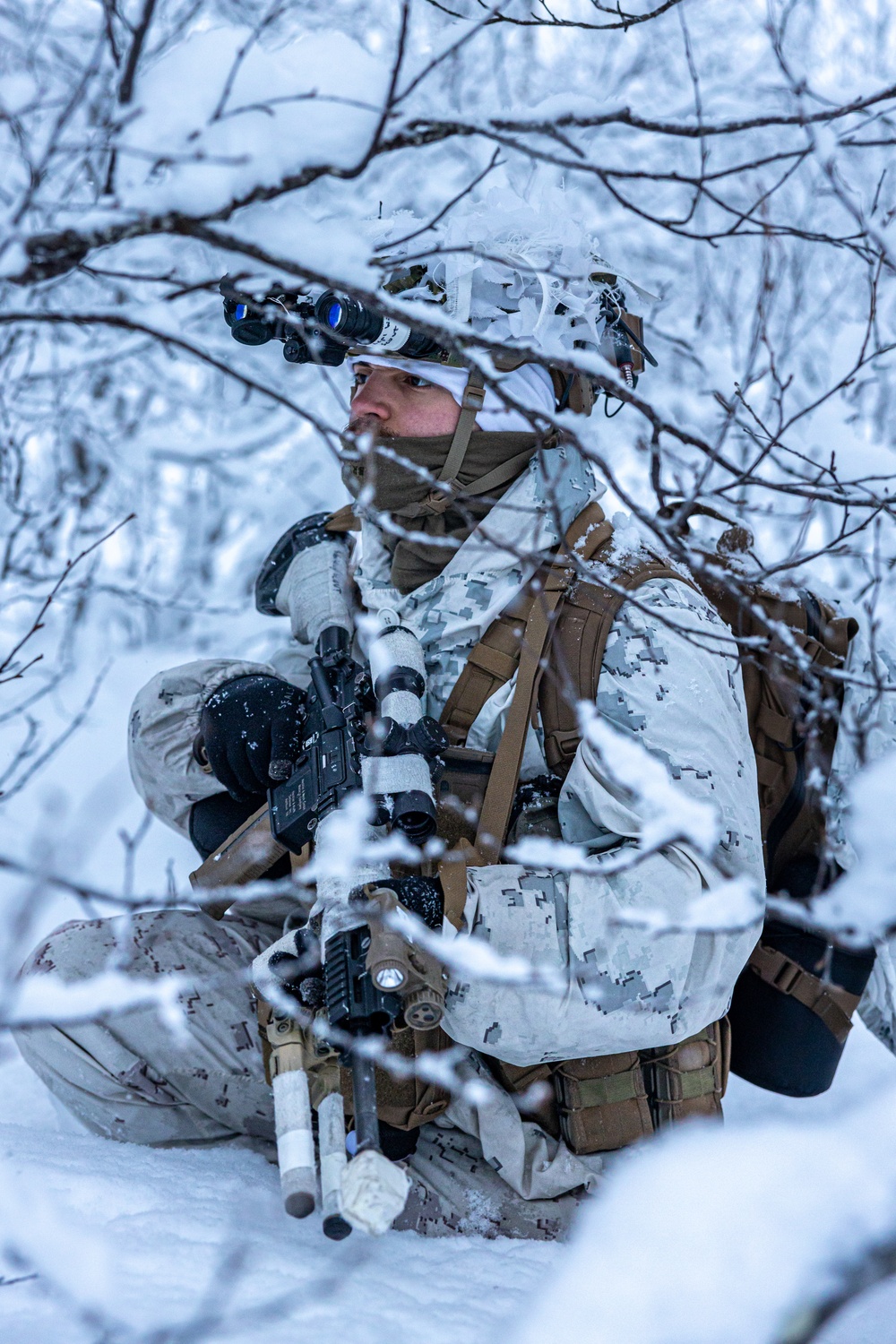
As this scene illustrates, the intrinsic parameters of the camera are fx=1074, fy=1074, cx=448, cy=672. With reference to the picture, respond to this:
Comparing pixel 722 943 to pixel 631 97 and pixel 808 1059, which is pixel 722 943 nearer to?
pixel 808 1059

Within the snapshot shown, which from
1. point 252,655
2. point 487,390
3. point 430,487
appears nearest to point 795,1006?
point 430,487

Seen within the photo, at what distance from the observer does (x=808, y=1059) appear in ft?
6.83

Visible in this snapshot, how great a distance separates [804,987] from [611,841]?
557 millimetres

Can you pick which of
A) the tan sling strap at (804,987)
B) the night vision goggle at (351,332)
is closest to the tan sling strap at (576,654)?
the night vision goggle at (351,332)

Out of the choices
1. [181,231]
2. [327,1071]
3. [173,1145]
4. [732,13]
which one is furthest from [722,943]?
[732,13]

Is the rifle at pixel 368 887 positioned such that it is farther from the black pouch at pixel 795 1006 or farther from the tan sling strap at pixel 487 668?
the black pouch at pixel 795 1006

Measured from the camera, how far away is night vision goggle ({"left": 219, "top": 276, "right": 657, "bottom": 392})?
1.63 meters

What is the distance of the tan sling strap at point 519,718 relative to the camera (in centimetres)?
186

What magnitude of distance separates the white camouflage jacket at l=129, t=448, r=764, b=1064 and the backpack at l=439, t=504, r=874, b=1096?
0.14ft

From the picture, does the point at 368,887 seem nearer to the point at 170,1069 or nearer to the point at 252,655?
the point at 170,1069

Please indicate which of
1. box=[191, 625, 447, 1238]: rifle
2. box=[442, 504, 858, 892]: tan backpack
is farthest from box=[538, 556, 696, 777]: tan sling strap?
box=[191, 625, 447, 1238]: rifle

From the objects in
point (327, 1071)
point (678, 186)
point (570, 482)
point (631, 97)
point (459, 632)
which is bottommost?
point (327, 1071)

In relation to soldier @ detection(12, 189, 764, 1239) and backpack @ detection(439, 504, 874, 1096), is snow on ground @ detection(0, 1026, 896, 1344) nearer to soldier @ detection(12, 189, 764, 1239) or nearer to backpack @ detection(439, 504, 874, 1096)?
soldier @ detection(12, 189, 764, 1239)

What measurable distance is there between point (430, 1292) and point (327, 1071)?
341 millimetres
